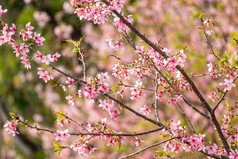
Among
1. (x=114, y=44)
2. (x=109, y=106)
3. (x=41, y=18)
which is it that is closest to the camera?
(x=109, y=106)

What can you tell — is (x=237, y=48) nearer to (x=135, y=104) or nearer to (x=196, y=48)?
(x=196, y=48)

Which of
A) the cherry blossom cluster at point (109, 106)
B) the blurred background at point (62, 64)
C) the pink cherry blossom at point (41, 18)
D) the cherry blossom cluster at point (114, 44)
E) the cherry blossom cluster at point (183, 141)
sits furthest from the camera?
the pink cherry blossom at point (41, 18)

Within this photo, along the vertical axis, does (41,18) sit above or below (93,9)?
above

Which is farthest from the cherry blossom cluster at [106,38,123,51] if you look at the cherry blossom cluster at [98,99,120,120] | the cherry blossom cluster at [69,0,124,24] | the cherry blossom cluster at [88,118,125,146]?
the cherry blossom cluster at [88,118,125,146]

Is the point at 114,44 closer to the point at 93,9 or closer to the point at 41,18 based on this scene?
the point at 93,9

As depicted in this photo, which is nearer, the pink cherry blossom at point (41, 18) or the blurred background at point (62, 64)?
the blurred background at point (62, 64)

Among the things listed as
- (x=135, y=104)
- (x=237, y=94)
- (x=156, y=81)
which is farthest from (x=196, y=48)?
(x=156, y=81)

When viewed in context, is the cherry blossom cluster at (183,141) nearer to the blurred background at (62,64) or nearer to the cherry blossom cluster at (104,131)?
the cherry blossom cluster at (104,131)

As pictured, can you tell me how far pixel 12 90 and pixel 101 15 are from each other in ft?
16.8

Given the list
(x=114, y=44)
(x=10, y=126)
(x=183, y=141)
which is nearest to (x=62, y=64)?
(x=114, y=44)

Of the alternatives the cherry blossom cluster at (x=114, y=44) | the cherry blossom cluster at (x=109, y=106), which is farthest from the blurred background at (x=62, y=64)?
the cherry blossom cluster at (x=109, y=106)

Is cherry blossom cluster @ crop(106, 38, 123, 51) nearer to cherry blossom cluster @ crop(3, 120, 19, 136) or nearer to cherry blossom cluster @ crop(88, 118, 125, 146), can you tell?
cherry blossom cluster @ crop(88, 118, 125, 146)

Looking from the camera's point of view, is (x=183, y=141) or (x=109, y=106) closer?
(x=183, y=141)

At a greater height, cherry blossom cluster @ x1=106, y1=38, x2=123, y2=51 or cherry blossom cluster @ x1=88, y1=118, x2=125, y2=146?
cherry blossom cluster @ x1=106, y1=38, x2=123, y2=51
